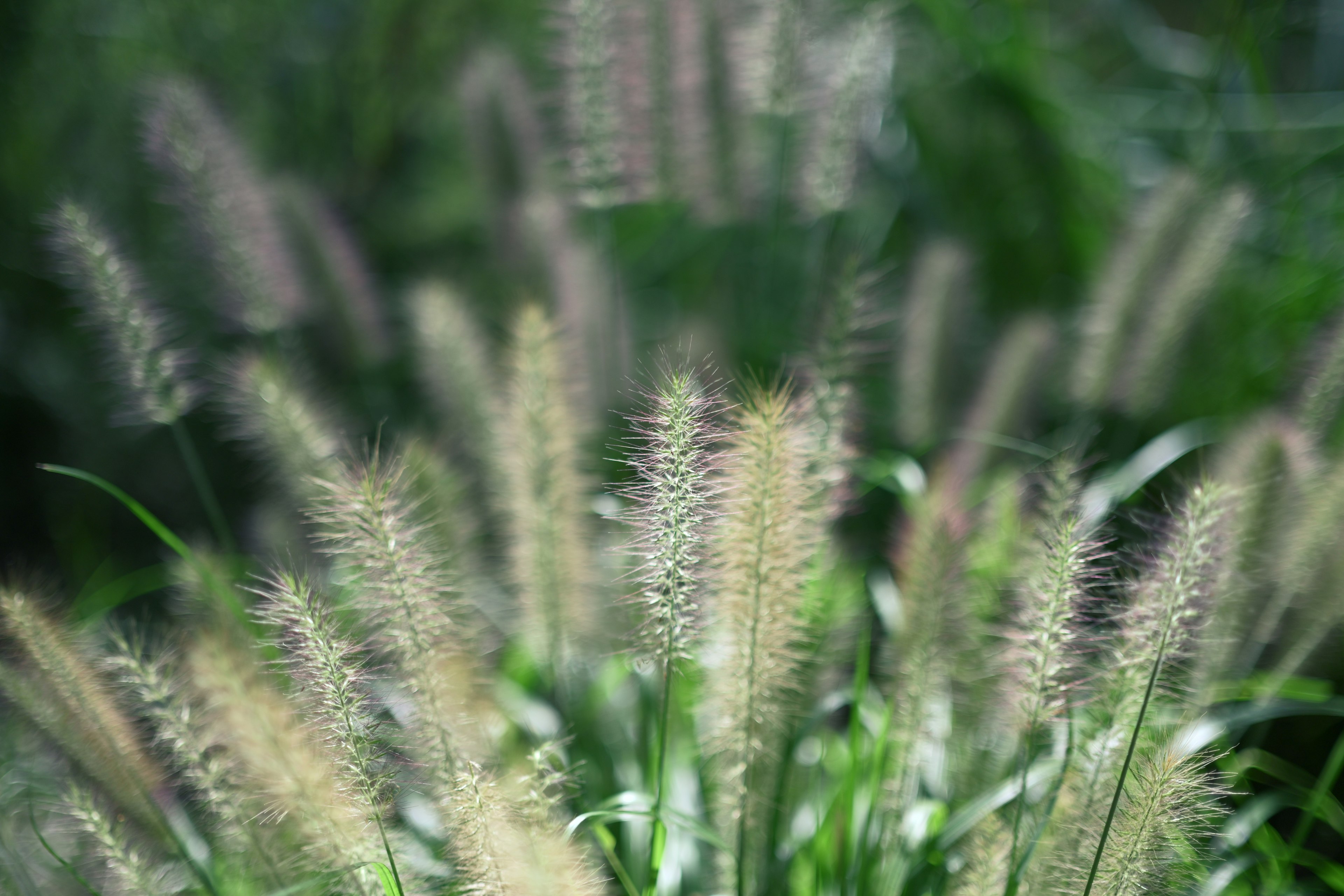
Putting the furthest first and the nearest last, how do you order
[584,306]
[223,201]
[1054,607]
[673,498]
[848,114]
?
1. [584,306]
2. [848,114]
3. [223,201]
4. [1054,607]
5. [673,498]

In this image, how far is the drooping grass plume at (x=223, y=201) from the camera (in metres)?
1.37

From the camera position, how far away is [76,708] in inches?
39.1

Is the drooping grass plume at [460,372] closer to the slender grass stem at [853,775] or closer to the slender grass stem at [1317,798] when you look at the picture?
the slender grass stem at [853,775]

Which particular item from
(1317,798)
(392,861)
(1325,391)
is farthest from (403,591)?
(1325,391)

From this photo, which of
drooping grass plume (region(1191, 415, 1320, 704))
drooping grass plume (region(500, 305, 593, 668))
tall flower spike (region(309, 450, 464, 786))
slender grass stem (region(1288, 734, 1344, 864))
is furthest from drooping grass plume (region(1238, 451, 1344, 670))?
tall flower spike (region(309, 450, 464, 786))

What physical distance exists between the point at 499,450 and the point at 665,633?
73cm

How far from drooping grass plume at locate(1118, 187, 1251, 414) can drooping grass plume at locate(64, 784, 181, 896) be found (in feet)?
5.38

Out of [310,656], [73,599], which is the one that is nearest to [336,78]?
[73,599]

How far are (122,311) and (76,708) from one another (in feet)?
1.68

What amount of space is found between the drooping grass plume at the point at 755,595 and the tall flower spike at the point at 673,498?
0.05 meters

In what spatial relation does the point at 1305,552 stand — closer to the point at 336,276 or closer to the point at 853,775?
the point at 853,775

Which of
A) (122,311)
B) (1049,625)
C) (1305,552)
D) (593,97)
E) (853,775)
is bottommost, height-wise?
(853,775)

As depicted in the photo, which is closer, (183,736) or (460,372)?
(183,736)

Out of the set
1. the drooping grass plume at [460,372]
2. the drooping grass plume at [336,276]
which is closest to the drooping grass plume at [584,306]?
the drooping grass plume at [460,372]
